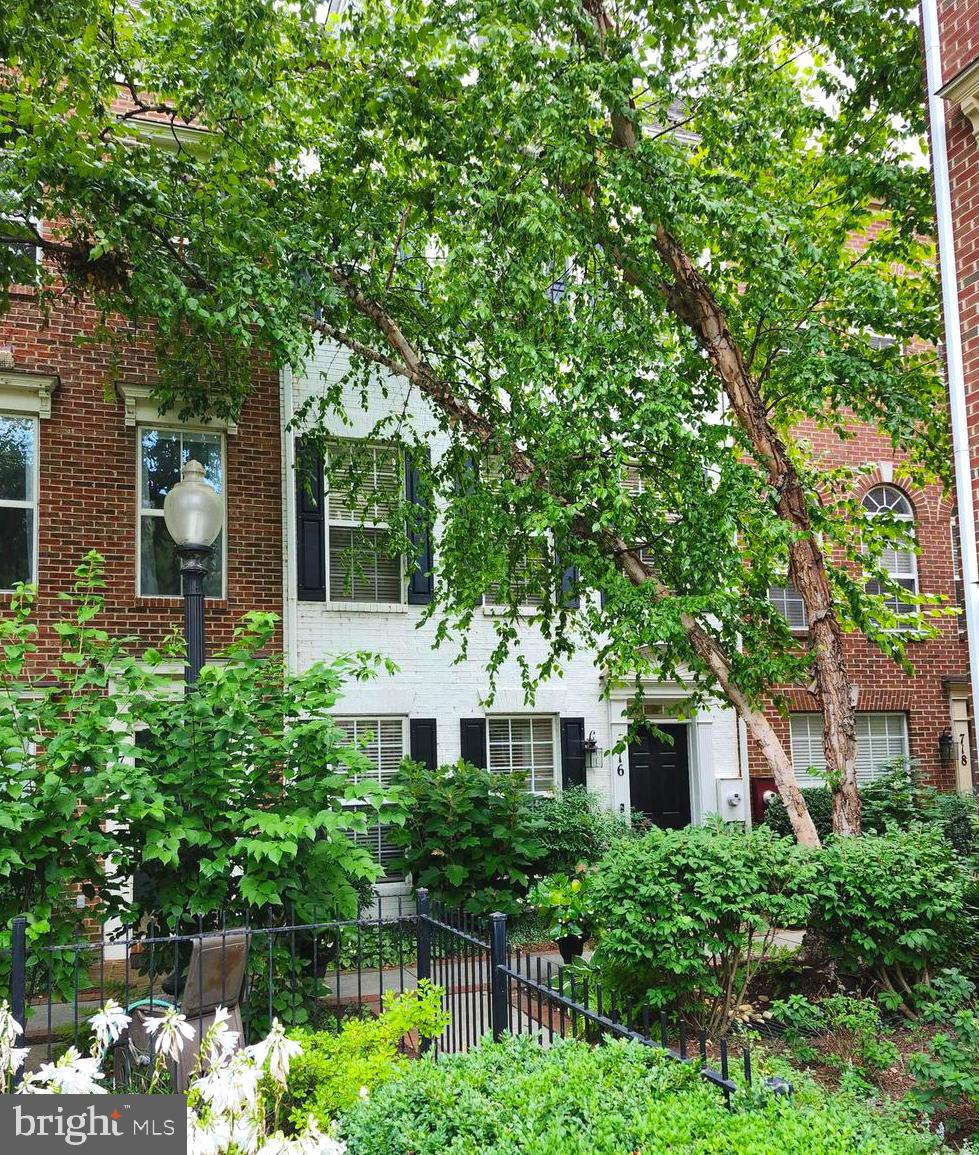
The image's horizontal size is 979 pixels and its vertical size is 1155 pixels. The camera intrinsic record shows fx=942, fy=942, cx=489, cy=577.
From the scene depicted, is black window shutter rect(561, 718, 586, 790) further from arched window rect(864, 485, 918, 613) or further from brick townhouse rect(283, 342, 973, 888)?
arched window rect(864, 485, 918, 613)

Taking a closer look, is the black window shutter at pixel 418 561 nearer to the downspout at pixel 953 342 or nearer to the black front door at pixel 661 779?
the black front door at pixel 661 779

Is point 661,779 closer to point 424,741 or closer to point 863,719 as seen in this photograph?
point 863,719

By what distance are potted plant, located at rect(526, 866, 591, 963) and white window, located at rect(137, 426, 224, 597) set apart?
17.5ft

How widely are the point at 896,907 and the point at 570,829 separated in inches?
202

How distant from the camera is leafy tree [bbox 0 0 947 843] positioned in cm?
825

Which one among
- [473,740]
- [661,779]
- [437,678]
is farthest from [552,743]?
[437,678]

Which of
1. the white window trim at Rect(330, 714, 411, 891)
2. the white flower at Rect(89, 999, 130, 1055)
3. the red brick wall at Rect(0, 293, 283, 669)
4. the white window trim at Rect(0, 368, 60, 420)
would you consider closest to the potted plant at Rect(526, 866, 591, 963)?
the white window trim at Rect(330, 714, 411, 891)

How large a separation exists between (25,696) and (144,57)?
6.79 meters

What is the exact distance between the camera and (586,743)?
13281 mm

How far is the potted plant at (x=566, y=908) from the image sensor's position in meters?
7.89

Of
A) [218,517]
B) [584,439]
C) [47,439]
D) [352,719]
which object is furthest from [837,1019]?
[47,439]

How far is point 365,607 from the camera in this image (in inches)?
483

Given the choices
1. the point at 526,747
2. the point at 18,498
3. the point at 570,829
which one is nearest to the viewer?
the point at 18,498

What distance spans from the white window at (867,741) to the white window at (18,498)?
441 inches
